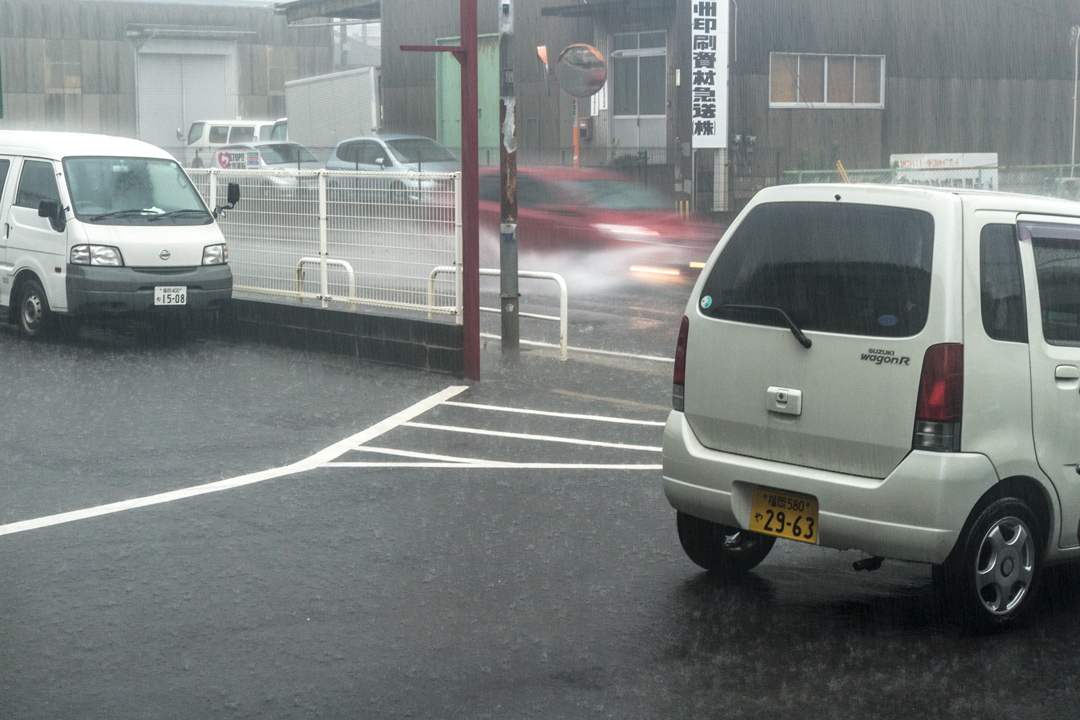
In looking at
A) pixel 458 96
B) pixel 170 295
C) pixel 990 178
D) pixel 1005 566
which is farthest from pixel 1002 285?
pixel 458 96

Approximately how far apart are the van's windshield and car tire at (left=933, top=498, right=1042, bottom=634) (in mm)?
10353

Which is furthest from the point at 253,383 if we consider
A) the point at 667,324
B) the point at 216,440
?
the point at 667,324

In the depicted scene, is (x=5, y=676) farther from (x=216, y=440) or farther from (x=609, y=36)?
(x=609, y=36)

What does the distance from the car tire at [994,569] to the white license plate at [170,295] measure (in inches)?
383

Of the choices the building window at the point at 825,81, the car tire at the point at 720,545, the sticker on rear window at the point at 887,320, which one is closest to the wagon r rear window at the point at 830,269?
the sticker on rear window at the point at 887,320

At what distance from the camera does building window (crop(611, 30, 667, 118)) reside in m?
33.1

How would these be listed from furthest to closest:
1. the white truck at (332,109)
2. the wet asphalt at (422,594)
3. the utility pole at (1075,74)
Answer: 1. the white truck at (332,109)
2. the utility pole at (1075,74)
3. the wet asphalt at (422,594)

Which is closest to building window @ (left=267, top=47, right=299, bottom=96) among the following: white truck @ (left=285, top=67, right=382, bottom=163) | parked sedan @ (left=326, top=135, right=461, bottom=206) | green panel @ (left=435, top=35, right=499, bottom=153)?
white truck @ (left=285, top=67, right=382, bottom=163)

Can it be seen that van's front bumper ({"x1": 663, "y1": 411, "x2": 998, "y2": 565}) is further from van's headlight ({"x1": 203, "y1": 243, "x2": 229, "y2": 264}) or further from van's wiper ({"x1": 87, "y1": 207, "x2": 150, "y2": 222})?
van's wiper ({"x1": 87, "y1": 207, "x2": 150, "y2": 222})

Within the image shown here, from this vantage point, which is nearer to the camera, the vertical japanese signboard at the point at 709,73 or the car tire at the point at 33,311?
the car tire at the point at 33,311

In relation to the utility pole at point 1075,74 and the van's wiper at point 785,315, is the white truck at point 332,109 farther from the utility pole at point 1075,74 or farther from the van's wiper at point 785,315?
the van's wiper at point 785,315

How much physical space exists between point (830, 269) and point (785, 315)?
262 mm

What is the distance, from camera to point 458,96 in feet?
127

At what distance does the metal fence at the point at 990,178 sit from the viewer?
2877 cm
